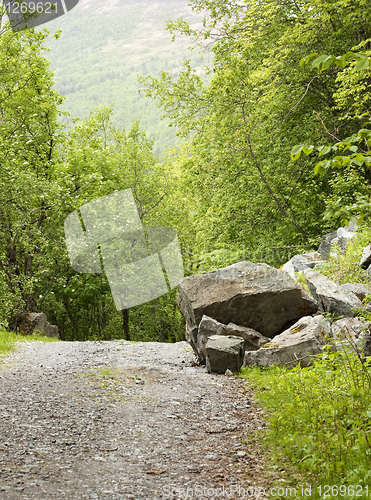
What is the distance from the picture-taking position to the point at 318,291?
9414 millimetres

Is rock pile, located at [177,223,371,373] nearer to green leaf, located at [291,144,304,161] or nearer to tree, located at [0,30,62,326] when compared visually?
green leaf, located at [291,144,304,161]

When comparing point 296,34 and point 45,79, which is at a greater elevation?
point 45,79

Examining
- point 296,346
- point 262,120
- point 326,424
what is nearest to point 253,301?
point 296,346

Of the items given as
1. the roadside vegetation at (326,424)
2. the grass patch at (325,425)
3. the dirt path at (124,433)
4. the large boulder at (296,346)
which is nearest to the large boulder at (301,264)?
the large boulder at (296,346)

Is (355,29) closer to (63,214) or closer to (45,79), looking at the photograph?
(45,79)

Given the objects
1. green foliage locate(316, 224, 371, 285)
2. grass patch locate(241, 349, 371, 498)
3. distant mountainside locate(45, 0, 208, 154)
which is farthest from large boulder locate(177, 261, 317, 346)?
distant mountainside locate(45, 0, 208, 154)

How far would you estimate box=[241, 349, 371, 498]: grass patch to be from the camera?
12.5 feet

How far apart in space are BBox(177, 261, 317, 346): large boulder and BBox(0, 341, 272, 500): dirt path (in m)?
1.62

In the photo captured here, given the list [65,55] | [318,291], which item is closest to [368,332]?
[318,291]

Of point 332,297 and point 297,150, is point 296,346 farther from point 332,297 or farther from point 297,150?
point 297,150

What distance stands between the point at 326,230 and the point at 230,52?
337 inches

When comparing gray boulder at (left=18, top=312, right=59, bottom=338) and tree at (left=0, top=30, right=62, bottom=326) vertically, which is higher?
tree at (left=0, top=30, right=62, bottom=326)

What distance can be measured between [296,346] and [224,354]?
5.02 feet

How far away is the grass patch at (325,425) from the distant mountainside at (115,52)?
5621 cm
